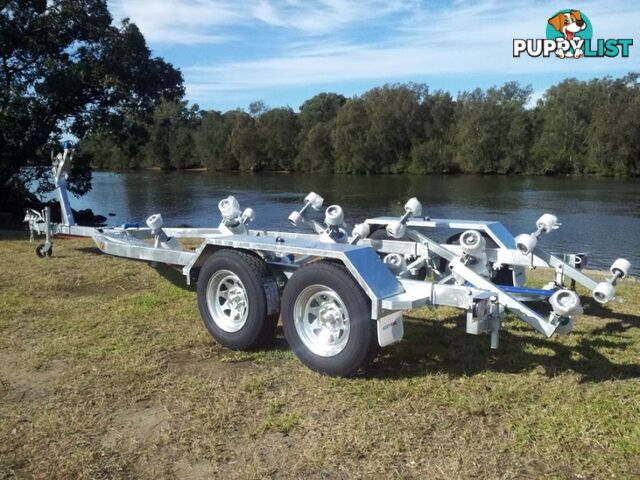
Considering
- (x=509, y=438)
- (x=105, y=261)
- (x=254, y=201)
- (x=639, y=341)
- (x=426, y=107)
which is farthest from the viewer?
(x=426, y=107)

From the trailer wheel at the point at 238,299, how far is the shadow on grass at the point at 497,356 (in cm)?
92

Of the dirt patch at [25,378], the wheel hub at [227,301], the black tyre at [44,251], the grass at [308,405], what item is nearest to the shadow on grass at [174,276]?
the grass at [308,405]

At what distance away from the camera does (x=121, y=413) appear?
3834 millimetres

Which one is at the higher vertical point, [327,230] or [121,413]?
[327,230]

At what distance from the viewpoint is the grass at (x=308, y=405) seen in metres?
3.20

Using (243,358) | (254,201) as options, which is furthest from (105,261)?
(254,201)

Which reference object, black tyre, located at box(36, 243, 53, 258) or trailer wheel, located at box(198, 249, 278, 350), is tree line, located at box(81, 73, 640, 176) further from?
trailer wheel, located at box(198, 249, 278, 350)

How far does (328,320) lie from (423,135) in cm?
6604

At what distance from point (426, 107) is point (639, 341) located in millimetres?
66408

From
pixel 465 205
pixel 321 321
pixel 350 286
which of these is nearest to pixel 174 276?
pixel 321 321

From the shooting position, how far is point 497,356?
190 inches

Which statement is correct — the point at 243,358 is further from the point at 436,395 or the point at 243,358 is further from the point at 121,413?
the point at 436,395

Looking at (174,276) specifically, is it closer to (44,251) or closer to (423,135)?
(44,251)

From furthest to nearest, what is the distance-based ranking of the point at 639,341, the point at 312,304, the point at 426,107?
the point at 426,107, the point at 639,341, the point at 312,304
